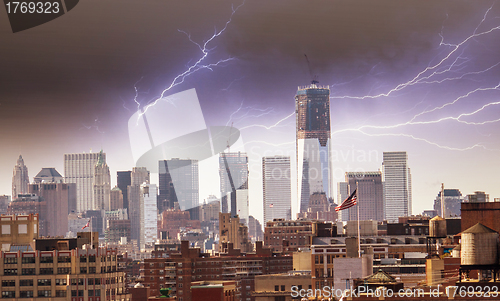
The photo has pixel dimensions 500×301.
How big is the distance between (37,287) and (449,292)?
38932 millimetres

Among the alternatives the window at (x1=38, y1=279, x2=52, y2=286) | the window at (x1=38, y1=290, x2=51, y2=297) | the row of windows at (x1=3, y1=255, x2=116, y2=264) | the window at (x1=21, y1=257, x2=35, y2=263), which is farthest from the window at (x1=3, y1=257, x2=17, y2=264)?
the window at (x1=38, y1=290, x2=51, y2=297)

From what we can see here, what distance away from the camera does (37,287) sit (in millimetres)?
57750

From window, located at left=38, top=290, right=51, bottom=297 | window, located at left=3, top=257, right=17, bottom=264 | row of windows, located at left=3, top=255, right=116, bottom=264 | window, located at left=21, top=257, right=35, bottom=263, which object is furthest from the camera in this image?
window, located at left=21, top=257, right=35, bottom=263

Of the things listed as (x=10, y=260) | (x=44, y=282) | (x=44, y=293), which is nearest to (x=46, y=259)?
(x=44, y=282)

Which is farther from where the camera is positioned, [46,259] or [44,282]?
[46,259]

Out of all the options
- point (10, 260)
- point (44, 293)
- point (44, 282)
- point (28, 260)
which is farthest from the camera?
point (28, 260)

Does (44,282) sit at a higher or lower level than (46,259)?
lower

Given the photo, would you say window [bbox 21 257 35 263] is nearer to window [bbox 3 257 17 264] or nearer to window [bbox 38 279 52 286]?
window [bbox 3 257 17 264]

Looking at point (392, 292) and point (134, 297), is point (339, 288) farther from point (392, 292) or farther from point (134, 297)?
point (134, 297)

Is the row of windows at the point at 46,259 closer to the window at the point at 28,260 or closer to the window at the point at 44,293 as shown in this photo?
the window at the point at 28,260

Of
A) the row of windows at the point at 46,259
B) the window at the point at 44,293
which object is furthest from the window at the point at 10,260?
the window at the point at 44,293

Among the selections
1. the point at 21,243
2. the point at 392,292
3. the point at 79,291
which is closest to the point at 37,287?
the point at 79,291

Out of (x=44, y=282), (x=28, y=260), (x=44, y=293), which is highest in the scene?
(x=28, y=260)

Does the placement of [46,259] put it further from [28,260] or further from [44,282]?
[44,282]
